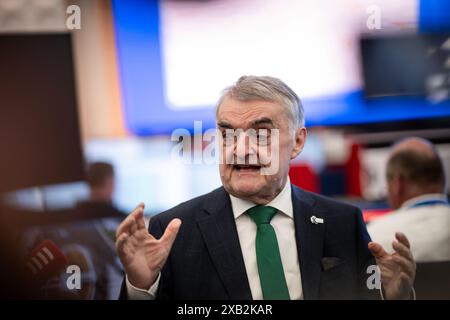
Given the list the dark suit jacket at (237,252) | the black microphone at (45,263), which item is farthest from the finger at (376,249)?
the black microphone at (45,263)

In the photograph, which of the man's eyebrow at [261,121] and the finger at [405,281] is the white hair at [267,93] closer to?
the man's eyebrow at [261,121]

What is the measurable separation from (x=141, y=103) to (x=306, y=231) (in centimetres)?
67

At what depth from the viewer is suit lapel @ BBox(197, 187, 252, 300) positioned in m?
1.89

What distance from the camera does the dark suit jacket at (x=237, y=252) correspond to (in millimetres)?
1902

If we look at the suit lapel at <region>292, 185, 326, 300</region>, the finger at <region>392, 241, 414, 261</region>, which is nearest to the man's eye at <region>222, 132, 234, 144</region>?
the suit lapel at <region>292, 185, 326, 300</region>

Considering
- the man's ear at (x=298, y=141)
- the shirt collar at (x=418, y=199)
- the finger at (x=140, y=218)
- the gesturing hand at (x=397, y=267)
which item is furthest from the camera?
the shirt collar at (x=418, y=199)

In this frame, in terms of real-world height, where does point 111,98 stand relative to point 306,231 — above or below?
above

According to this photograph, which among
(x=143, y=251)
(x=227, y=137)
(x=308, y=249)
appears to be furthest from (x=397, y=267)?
(x=143, y=251)

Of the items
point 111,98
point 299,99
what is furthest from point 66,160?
point 299,99

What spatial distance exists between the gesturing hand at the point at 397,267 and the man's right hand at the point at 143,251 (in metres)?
0.55

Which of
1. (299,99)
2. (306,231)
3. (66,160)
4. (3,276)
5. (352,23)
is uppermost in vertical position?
(352,23)

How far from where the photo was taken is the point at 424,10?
213 centimetres

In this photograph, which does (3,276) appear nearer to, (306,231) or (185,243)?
(185,243)

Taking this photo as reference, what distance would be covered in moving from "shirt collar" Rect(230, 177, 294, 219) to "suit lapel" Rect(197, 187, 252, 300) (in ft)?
0.05
